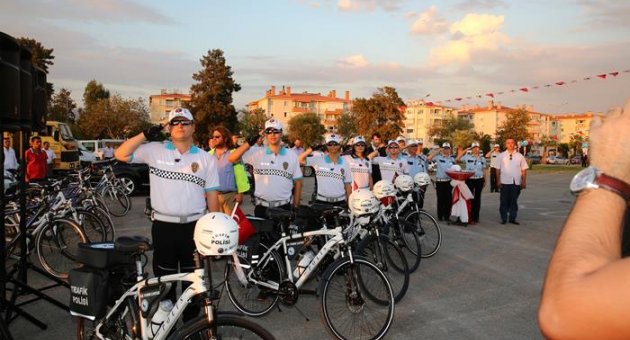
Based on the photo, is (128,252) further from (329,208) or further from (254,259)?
(329,208)

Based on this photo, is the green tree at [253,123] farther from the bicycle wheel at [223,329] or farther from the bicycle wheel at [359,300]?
the bicycle wheel at [223,329]

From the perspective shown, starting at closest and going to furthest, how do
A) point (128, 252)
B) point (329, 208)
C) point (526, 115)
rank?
point (128, 252) < point (329, 208) < point (526, 115)

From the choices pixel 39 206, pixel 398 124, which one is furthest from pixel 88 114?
pixel 39 206

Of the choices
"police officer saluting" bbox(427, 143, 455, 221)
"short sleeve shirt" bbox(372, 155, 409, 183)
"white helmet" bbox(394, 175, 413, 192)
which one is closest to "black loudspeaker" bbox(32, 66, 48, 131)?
"white helmet" bbox(394, 175, 413, 192)

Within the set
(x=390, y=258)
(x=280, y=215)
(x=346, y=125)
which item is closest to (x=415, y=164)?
(x=390, y=258)

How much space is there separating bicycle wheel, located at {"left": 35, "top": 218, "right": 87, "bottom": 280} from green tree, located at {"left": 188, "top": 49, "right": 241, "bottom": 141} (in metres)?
44.0

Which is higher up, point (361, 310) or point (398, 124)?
point (398, 124)

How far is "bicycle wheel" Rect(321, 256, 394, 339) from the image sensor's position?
4316 mm

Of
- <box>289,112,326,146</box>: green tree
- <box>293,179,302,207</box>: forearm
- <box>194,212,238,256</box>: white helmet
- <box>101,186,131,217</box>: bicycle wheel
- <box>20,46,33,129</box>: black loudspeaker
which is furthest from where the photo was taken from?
<box>289,112,326,146</box>: green tree

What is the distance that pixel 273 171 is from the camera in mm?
6117

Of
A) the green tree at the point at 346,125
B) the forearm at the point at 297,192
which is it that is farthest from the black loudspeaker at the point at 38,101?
the green tree at the point at 346,125

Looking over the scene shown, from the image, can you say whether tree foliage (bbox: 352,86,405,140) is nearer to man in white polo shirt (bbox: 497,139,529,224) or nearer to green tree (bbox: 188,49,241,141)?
green tree (bbox: 188,49,241,141)

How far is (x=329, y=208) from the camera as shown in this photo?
Answer: 530cm

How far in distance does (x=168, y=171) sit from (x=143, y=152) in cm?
31
